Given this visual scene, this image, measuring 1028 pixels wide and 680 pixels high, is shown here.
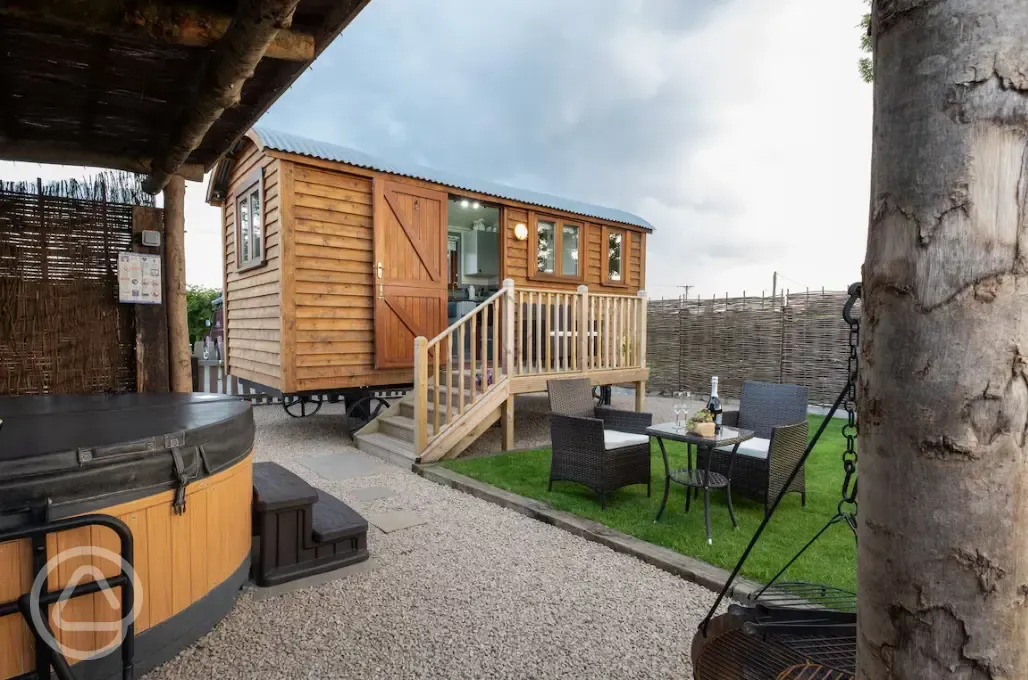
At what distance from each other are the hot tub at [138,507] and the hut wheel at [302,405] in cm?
445

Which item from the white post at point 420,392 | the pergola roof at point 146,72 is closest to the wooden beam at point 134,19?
the pergola roof at point 146,72

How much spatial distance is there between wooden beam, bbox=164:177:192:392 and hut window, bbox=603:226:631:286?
6.73 metres

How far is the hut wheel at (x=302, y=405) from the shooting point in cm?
721

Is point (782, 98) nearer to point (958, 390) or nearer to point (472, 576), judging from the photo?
point (472, 576)

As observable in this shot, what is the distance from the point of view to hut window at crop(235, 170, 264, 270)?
6.37 metres

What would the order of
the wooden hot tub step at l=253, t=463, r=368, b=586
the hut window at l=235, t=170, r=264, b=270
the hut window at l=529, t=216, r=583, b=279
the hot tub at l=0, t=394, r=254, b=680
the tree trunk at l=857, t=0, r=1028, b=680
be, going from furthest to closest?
the hut window at l=529, t=216, r=583, b=279, the hut window at l=235, t=170, r=264, b=270, the wooden hot tub step at l=253, t=463, r=368, b=586, the hot tub at l=0, t=394, r=254, b=680, the tree trunk at l=857, t=0, r=1028, b=680

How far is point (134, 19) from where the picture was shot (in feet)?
7.25

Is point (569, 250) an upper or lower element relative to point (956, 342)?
upper

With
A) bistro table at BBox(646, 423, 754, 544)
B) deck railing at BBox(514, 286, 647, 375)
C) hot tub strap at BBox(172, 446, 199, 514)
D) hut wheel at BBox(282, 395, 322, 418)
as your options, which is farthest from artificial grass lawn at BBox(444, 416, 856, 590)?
hut wheel at BBox(282, 395, 322, 418)

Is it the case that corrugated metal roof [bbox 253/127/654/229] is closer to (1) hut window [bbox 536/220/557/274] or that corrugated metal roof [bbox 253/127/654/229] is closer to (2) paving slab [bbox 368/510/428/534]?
(1) hut window [bbox 536/220/557/274]

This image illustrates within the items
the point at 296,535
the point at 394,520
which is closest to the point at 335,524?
the point at 296,535

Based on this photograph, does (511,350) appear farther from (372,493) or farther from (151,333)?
(151,333)

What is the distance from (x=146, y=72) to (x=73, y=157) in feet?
4.75

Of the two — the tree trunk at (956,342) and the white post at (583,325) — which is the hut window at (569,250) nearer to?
the white post at (583,325)
